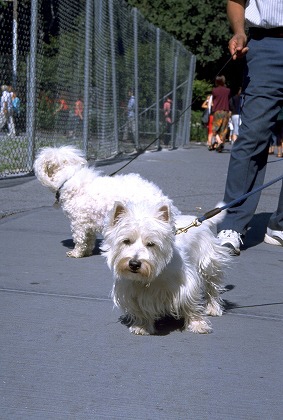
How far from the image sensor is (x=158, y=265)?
13.8 ft

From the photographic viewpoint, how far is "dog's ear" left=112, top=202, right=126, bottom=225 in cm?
426

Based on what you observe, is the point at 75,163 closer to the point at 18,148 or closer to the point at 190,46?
the point at 18,148

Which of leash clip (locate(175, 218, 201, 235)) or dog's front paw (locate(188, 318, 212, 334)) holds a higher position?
leash clip (locate(175, 218, 201, 235))

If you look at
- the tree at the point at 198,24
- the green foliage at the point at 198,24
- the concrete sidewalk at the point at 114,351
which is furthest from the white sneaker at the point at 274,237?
the green foliage at the point at 198,24

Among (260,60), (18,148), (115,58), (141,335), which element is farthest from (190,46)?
(141,335)

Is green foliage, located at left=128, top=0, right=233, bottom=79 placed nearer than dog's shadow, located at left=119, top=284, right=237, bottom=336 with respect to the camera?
No

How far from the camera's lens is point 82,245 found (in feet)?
21.8

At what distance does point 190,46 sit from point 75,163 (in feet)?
115

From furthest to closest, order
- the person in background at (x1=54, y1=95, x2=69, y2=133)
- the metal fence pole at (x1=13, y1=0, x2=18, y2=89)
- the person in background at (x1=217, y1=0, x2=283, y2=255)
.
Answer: the person in background at (x1=54, y1=95, x2=69, y2=133) < the metal fence pole at (x1=13, y1=0, x2=18, y2=89) < the person in background at (x1=217, y1=0, x2=283, y2=255)

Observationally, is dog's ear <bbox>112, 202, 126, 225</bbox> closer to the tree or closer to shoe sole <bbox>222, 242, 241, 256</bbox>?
shoe sole <bbox>222, 242, 241, 256</bbox>

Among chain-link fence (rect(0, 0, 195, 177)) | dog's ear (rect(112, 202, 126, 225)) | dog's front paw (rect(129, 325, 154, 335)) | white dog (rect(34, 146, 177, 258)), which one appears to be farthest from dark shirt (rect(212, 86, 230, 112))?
dog's ear (rect(112, 202, 126, 225))

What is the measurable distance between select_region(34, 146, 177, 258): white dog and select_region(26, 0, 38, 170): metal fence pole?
3.87m

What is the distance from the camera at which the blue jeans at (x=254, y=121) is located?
6613 mm

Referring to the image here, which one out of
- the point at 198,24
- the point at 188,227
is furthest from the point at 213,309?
the point at 198,24
